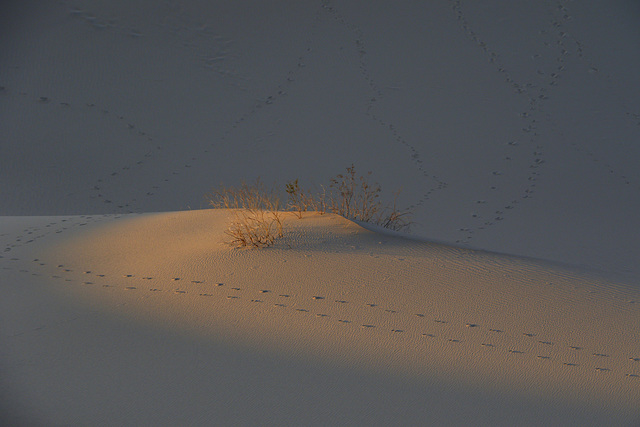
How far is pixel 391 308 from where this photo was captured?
3.30 m

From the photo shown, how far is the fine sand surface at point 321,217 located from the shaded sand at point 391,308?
19 mm

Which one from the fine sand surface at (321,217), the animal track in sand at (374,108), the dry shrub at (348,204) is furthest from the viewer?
the animal track in sand at (374,108)

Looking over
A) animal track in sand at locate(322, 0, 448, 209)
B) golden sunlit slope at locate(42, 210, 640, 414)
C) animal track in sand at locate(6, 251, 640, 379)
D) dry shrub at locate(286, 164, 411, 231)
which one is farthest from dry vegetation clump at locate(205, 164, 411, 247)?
animal track in sand at locate(322, 0, 448, 209)

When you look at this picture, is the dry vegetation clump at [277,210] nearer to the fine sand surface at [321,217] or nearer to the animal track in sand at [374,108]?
the fine sand surface at [321,217]

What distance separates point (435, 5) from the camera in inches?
688

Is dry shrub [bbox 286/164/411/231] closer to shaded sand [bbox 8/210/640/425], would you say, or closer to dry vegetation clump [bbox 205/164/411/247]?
dry vegetation clump [bbox 205/164/411/247]

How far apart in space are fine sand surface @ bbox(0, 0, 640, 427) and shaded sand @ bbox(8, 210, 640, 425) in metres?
0.02

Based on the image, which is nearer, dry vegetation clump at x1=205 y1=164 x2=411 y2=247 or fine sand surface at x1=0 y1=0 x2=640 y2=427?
fine sand surface at x1=0 y1=0 x2=640 y2=427

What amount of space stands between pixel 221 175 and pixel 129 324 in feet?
29.4

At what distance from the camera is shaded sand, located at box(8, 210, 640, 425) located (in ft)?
8.56

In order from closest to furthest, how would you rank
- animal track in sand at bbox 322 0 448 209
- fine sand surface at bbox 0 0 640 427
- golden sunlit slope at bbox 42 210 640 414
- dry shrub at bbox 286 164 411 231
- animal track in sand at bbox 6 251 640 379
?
1. fine sand surface at bbox 0 0 640 427
2. golden sunlit slope at bbox 42 210 640 414
3. animal track in sand at bbox 6 251 640 379
4. dry shrub at bbox 286 164 411 231
5. animal track in sand at bbox 322 0 448 209

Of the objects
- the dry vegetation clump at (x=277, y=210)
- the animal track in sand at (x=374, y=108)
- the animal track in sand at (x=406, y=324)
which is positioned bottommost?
the animal track in sand at (x=406, y=324)

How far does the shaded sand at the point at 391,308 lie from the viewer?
103 inches


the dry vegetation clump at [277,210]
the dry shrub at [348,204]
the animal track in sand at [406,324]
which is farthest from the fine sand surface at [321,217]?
the dry shrub at [348,204]
